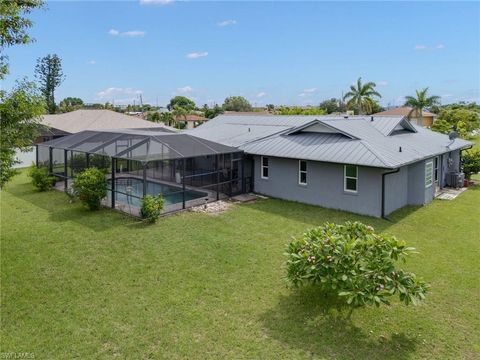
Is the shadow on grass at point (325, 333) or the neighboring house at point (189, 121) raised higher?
the neighboring house at point (189, 121)

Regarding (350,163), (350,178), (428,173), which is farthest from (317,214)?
(428,173)

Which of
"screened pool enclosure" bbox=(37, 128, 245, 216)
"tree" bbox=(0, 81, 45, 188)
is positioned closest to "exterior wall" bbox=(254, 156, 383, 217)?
"screened pool enclosure" bbox=(37, 128, 245, 216)

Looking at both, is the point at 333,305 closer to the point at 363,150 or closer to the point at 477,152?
the point at 363,150

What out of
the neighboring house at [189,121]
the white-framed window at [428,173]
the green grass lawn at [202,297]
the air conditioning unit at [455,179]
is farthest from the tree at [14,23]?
the neighboring house at [189,121]

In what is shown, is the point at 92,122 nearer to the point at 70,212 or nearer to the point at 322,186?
the point at 70,212

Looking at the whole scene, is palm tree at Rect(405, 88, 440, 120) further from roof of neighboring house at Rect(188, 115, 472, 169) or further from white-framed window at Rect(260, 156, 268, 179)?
white-framed window at Rect(260, 156, 268, 179)

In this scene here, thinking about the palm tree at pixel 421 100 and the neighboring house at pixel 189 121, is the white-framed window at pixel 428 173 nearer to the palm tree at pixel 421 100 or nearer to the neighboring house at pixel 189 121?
the palm tree at pixel 421 100

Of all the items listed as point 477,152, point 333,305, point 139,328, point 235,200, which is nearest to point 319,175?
point 235,200
